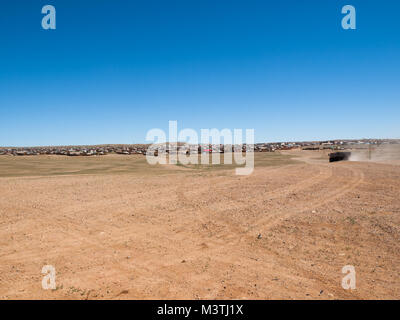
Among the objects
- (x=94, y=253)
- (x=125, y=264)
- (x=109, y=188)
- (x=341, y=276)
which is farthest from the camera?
(x=109, y=188)

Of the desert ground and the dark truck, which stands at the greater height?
the dark truck

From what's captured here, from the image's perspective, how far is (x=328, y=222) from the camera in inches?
372

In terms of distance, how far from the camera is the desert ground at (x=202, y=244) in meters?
5.57

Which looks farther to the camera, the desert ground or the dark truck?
the dark truck

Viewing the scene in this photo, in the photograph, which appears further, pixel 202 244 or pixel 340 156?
pixel 340 156

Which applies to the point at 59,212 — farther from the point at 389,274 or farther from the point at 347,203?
the point at 347,203

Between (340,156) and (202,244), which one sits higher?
(340,156)

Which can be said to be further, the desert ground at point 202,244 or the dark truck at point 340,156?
the dark truck at point 340,156

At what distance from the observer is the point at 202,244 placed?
7.95 meters

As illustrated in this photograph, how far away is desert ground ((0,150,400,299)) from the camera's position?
5.57 metres

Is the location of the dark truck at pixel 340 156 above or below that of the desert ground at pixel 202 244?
above
